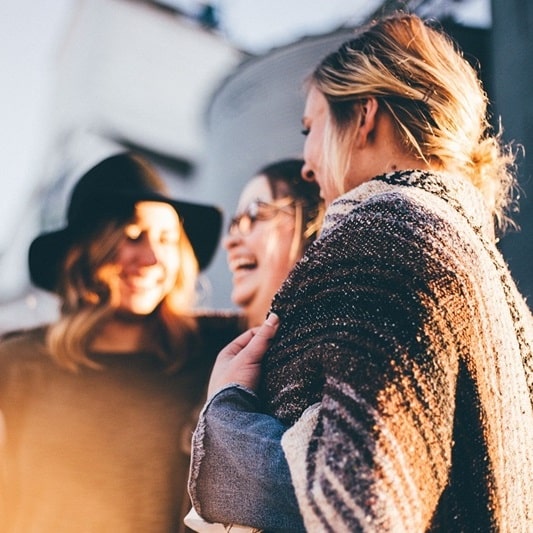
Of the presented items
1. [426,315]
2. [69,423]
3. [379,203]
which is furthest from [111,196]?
[426,315]

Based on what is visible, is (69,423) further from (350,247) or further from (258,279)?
(350,247)

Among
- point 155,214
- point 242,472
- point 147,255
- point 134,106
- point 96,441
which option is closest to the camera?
point 242,472

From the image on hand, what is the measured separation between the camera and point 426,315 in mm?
747

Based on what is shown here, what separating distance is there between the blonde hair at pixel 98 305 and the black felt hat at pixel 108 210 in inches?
1.7

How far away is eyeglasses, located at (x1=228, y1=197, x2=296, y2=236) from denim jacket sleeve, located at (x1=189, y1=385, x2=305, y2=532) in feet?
4.23

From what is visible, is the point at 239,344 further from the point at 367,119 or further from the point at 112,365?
the point at 112,365

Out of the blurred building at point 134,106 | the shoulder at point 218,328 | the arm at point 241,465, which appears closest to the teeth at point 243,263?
the shoulder at point 218,328

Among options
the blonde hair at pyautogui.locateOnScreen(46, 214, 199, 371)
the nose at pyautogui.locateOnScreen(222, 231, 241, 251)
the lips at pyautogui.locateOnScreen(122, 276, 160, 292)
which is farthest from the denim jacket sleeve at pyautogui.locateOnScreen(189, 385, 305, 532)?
the nose at pyautogui.locateOnScreen(222, 231, 241, 251)

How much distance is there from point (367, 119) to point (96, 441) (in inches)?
50.8

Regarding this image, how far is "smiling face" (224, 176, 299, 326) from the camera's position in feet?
6.74

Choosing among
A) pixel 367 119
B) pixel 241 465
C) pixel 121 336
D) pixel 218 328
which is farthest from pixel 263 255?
pixel 241 465

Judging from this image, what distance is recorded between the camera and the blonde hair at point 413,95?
1.04 m

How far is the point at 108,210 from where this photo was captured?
2156 millimetres

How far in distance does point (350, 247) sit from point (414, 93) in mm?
373
